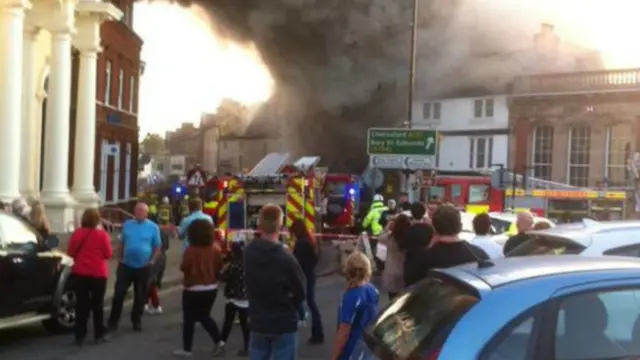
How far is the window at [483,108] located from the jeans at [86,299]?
3062 cm

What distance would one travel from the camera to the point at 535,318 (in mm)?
3096

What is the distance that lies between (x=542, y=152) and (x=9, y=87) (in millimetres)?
24219

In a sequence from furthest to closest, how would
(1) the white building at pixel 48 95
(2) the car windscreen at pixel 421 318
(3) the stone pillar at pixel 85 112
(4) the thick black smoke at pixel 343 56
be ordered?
(4) the thick black smoke at pixel 343 56
(3) the stone pillar at pixel 85 112
(1) the white building at pixel 48 95
(2) the car windscreen at pixel 421 318

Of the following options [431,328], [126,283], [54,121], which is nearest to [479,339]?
[431,328]

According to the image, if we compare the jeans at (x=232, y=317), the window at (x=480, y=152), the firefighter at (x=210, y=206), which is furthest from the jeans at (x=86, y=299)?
the window at (x=480, y=152)

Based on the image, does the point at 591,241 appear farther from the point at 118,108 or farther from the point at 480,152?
the point at 480,152

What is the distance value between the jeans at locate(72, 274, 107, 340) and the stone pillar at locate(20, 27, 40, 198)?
11485 mm

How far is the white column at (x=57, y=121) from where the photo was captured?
18.8 metres

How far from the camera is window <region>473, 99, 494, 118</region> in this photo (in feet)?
121

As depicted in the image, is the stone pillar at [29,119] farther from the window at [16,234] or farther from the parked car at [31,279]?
the window at [16,234]

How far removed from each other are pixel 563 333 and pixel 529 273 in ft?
1.05

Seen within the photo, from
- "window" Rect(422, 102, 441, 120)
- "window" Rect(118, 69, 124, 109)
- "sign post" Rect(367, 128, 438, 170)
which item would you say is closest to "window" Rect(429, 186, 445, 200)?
"sign post" Rect(367, 128, 438, 170)

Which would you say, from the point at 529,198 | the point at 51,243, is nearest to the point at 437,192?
the point at 529,198

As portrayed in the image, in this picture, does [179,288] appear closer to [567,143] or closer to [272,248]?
[272,248]
